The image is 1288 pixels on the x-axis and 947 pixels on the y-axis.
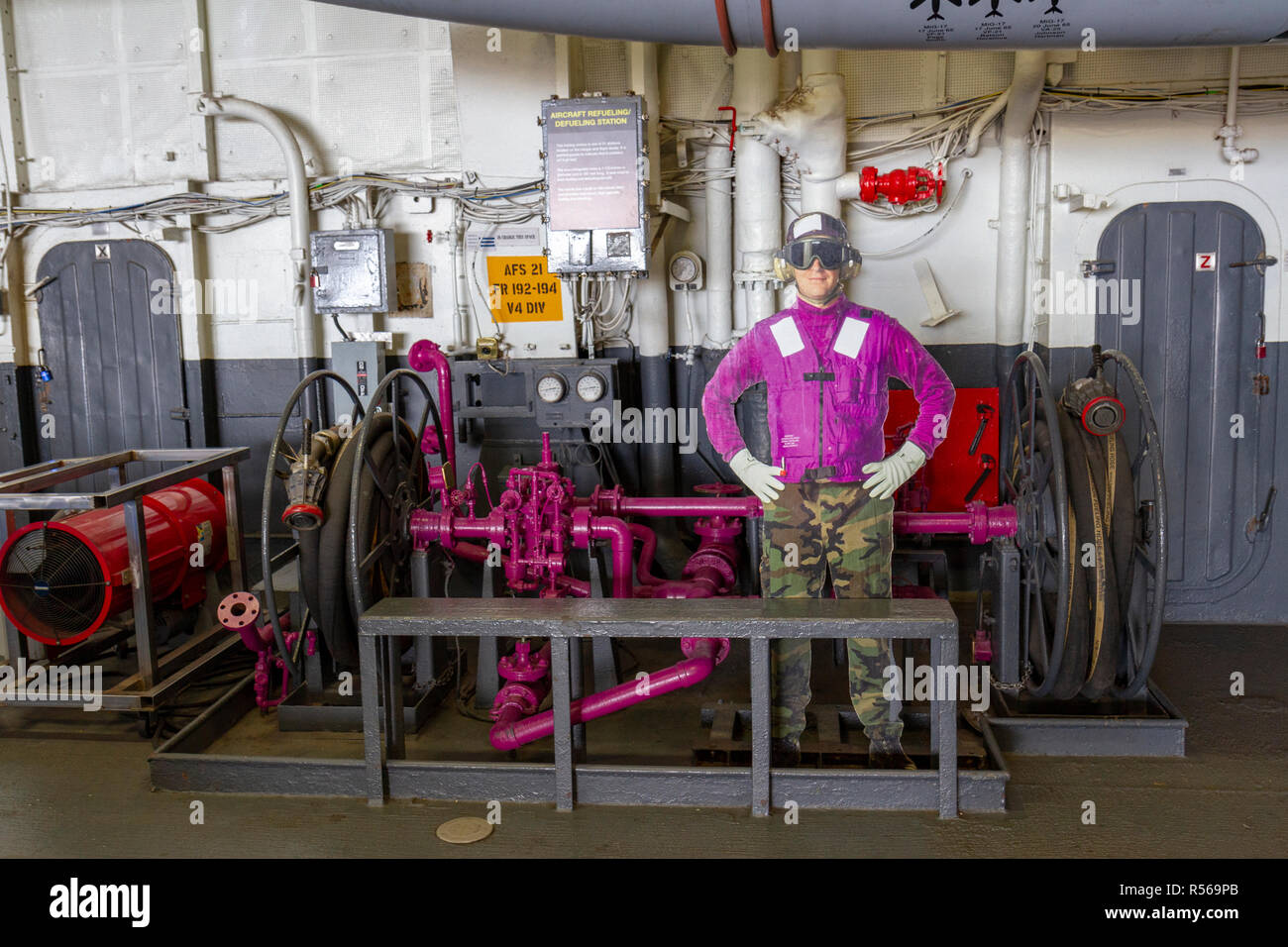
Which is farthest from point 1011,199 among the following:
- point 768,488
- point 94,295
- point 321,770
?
point 94,295

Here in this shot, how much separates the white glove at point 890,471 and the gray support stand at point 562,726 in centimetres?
117

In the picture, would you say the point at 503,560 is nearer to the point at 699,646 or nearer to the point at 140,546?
the point at 699,646

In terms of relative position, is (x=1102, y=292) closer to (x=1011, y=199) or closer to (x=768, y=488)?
(x=1011, y=199)

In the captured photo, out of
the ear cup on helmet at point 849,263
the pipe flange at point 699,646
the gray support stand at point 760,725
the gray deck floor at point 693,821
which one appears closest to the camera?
the gray deck floor at point 693,821

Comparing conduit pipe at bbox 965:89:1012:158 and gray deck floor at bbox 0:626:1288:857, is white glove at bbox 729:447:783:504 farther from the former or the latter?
conduit pipe at bbox 965:89:1012:158

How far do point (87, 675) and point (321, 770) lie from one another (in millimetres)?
1567

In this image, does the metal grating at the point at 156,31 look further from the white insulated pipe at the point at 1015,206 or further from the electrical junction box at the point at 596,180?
the white insulated pipe at the point at 1015,206

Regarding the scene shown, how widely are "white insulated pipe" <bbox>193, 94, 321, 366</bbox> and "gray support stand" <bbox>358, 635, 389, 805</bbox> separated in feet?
9.52

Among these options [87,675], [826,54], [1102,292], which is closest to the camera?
[87,675]

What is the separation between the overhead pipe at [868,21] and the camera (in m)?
3.61

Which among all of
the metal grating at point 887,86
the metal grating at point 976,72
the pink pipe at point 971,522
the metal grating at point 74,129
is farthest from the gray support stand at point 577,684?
the metal grating at point 74,129

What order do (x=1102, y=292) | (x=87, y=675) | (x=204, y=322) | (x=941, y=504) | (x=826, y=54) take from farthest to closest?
(x=204, y=322) < (x=941, y=504) < (x=1102, y=292) < (x=826, y=54) < (x=87, y=675)

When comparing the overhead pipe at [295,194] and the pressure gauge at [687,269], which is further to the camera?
the overhead pipe at [295,194]

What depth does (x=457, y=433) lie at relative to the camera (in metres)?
5.67
